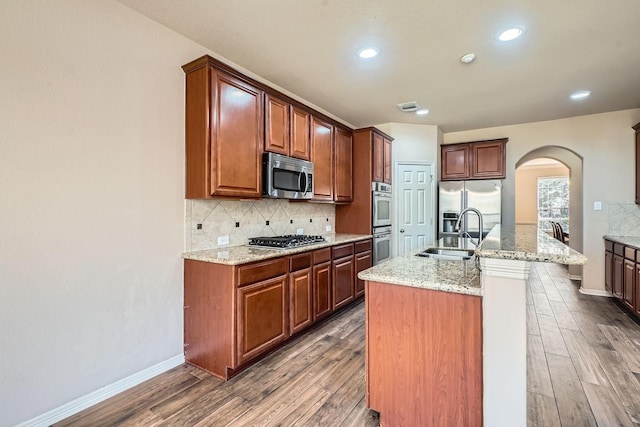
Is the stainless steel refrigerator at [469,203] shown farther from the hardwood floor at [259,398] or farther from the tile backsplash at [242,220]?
the hardwood floor at [259,398]

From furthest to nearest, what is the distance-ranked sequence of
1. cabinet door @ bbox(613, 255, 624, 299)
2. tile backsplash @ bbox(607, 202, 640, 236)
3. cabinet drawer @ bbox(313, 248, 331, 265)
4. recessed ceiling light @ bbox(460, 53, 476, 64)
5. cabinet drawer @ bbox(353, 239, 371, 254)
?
1. tile backsplash @ bbox(607, 202, 640, 236)
2. cabinet drawer @ bbox(353, 239, 371, 254)
3. cabinet door @ bbox(613, 255, 624, 299)
4. cabinet drawer @ bbox(313, 248, 331, 265)
5. recessed ceiling light @ bbox(460, 53, 476, 64)

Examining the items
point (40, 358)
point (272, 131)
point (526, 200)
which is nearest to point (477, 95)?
point (272, 131)

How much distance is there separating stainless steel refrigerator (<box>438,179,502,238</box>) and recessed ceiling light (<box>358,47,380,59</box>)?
2.95 m

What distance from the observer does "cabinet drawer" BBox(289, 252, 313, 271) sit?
2726mm

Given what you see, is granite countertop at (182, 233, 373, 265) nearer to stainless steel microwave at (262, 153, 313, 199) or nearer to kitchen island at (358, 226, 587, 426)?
stainless steel microwave at (262, 153, 313, 199)

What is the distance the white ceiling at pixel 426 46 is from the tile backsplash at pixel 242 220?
1377 mm

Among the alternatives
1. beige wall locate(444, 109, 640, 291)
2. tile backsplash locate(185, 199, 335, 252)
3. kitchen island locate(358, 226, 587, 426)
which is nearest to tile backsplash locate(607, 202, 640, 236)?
beige wall locate(444, 109, 640, 291)

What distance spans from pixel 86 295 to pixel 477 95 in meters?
4.34

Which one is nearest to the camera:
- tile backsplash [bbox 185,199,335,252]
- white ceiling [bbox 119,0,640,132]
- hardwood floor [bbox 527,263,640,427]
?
hardwood floor [bbox 527,263,640,427]

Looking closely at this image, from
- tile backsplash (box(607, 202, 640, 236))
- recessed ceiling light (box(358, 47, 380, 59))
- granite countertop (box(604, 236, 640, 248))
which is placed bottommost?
granite countertop (box(604, 236, 640, 248))

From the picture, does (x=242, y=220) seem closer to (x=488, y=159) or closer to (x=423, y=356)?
(x=423, y=356)

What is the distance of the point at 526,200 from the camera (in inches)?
357

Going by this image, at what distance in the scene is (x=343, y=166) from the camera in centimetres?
413

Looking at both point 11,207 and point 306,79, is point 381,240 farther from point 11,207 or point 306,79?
point 11,207
